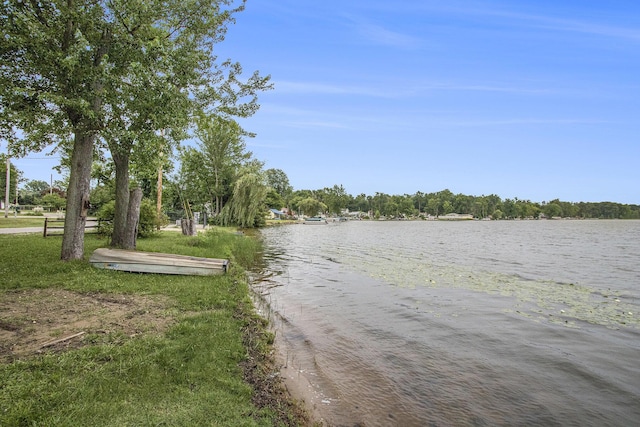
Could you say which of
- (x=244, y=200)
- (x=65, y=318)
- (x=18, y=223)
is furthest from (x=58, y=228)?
(x=244, y=200)

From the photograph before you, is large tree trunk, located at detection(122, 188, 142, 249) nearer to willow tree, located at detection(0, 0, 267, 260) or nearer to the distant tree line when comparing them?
willow tree, located at detection(0, 0, 267, 260)

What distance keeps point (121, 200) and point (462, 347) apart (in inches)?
457

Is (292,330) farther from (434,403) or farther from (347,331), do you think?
(434,403)

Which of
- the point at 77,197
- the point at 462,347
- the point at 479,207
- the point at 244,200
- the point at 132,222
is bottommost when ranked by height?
the point at 462,347

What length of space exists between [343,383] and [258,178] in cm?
3884

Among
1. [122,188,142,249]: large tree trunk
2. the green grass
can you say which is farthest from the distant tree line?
[122,188,142,249]: large tree trunk

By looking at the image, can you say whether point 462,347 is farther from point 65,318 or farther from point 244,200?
point 244,200

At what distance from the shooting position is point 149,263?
1005cm

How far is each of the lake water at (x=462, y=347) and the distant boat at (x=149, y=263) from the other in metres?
1.88

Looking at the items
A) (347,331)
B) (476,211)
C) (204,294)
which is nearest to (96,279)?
(204,294)

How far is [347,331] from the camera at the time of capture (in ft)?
25.5

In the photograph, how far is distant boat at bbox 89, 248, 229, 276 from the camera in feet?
32.5

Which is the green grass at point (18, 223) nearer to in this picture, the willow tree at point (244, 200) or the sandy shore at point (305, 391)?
the willow tree at point (244, 200)

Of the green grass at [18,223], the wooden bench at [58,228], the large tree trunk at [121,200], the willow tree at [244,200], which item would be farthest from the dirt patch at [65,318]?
the willow tree at [244,200]
